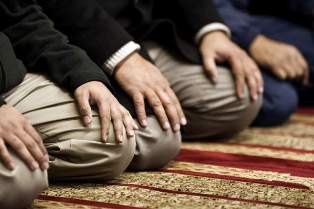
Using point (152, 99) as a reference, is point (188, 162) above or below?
below

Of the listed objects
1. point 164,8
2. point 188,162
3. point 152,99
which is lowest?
point 188,162

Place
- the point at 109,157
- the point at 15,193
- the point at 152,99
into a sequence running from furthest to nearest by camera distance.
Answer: the point at 152,99 → the point at 109,157 → the point at 15,193

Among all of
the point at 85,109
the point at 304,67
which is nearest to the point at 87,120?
the point at 85,109

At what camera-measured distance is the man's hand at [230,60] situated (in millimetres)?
1334

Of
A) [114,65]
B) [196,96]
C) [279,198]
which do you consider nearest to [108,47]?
[114,65]

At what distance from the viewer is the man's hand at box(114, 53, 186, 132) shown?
1.10m

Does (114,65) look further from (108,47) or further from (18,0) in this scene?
(18,0)

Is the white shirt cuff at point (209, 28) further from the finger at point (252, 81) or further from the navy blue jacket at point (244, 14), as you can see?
the navy blue jacket at point (244, 14)

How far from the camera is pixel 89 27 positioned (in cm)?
114

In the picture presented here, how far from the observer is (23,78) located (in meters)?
1.00

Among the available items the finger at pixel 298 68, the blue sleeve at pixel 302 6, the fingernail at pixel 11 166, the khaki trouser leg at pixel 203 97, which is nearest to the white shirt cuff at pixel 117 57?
the khaki trouser leg at pixel 203 97

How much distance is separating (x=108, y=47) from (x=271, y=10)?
2.99 ft

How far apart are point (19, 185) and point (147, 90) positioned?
0.34 meters

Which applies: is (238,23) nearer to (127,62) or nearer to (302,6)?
(302,6)
